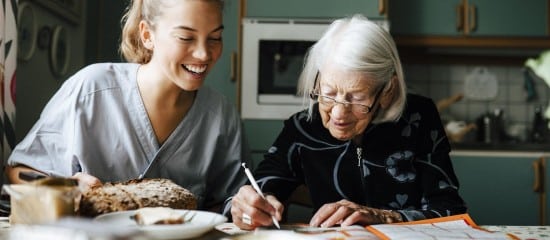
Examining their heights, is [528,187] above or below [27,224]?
below

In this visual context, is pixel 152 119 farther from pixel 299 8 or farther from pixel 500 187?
pixel 500 187

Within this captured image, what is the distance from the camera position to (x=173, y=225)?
34.2 inches

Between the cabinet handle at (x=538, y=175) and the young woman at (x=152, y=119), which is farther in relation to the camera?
the cabinet handle at (x=538, y=175)

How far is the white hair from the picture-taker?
1.27 meters

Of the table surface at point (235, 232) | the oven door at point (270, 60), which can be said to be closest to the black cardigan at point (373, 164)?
the table surface at point (235, 232)

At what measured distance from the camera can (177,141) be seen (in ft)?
4.70

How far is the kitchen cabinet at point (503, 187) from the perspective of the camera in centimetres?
272

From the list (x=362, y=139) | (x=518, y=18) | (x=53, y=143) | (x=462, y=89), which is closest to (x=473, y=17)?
(x=518, y=18)

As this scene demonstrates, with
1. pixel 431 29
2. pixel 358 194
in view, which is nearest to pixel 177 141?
pixel 358 194

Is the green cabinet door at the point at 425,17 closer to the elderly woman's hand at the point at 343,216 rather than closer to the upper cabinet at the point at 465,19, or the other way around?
the upper cabinet at the point at 465,19

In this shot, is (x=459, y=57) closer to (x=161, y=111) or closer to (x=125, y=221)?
(x=161, y=111)

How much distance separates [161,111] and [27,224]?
613 mm

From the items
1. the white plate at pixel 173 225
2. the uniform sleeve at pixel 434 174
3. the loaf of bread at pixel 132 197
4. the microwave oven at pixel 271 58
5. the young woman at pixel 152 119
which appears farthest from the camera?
the microwave oven at pixel 271 58

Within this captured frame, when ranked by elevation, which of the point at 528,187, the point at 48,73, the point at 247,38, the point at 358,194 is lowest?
the point at 528,187
